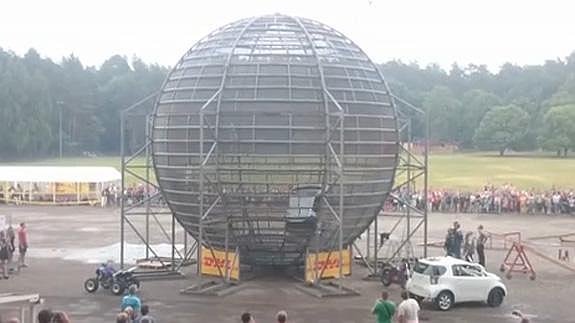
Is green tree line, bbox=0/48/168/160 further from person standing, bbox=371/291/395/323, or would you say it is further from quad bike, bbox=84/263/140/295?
person standing, bbox=371/291/395/323

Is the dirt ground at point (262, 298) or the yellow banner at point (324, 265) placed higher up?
the yellow banner at point (324, 265)

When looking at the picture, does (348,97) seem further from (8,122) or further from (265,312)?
(8,122)

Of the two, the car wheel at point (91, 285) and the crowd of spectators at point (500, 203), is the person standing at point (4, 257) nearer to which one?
the car wheel at point (91, 285)

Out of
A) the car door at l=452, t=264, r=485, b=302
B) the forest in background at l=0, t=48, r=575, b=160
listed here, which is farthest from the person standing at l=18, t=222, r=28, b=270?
the forest in background at l=0, t=48, r=575, b=160

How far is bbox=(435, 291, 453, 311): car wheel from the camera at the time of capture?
22875 millimetres

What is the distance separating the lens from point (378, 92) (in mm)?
27078

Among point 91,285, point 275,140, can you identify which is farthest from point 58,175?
point 275,140

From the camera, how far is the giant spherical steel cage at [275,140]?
81.8ft

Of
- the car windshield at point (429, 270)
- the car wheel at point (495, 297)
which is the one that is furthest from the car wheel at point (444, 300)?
the car wheel at point (495, 297)

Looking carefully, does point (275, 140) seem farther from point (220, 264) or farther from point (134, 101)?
point (134, 101)

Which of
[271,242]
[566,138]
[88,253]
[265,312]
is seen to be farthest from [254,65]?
[566,138]

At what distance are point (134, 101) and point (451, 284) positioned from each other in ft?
361

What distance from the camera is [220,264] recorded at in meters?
26.5

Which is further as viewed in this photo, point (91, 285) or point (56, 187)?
point (56, 187)
